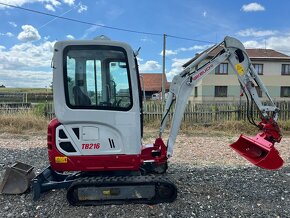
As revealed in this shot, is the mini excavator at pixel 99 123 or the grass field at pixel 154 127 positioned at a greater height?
the mini excavator at pixel 99 123

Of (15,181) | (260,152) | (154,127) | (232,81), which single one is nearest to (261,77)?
(232,81)

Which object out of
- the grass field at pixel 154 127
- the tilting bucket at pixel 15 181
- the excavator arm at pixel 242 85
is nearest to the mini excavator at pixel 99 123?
the tilting bucket at pixel 15 181

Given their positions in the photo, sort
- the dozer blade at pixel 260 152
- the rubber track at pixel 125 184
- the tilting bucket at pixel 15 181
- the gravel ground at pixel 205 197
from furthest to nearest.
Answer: the tilting bucket at pixel 15 181
the dozer blade at pixel 260 152
the rubber track at pixel 125 184
the gravel ground at pixel 205 197

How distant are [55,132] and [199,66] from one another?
2.75 m

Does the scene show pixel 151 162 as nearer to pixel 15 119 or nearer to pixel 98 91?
pixel 98 91

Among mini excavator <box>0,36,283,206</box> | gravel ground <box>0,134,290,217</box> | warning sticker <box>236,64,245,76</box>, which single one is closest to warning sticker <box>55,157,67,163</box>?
mini excavator <box>0,36,283,206</box>

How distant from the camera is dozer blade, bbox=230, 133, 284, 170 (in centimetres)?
524

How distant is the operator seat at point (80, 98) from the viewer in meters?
4.90

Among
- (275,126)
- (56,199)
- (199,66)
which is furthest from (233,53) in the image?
(56,199)

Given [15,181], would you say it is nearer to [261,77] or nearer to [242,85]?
[242,85]

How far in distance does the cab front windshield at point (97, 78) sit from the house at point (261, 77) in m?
29.6

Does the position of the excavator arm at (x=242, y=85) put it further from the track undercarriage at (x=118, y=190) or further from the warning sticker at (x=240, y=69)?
the track undercarriage at (x=118, y=190)

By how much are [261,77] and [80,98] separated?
1289 inches

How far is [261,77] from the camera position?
34438mm
